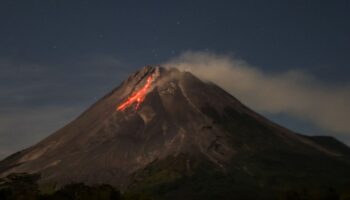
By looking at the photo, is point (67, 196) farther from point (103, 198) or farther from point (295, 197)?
point (295, 197)

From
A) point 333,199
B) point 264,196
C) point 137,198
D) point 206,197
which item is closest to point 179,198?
point 206,197

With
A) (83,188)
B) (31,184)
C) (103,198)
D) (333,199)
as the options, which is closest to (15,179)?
(31,184)

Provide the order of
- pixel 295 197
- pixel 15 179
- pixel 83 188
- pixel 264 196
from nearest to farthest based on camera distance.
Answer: pixel 83 188
pixel 15 179
pixel 295 197
pixel 264 196

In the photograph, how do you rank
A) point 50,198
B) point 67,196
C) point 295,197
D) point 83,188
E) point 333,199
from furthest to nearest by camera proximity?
point 333,199
point 295,197
point 83,188
point 67,196
point 50,198

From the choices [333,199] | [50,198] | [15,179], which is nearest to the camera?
[50,198]

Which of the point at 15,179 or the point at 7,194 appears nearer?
the point at 7,194

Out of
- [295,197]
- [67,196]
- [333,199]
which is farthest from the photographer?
[333,199]

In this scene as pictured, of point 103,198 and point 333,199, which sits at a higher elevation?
point 333,199

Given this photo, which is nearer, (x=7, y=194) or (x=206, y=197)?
(x=7, y=194)

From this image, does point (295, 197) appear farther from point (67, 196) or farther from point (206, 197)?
point (206, 197)
